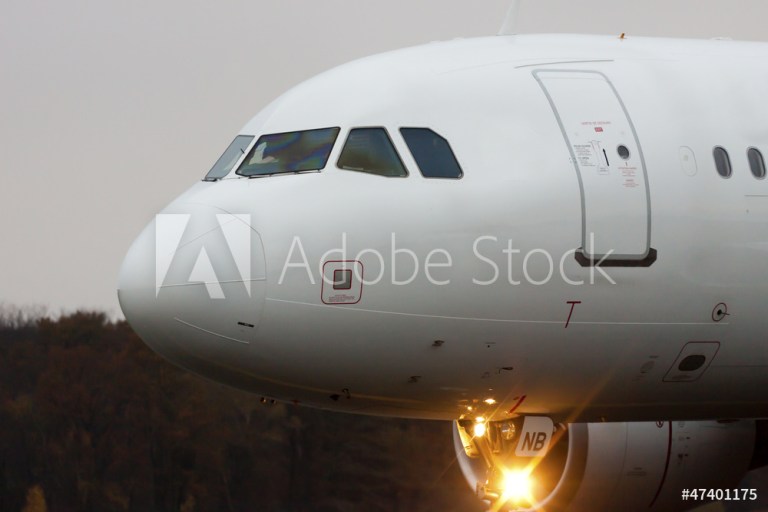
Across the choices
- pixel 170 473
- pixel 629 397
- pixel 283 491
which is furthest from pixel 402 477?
pixel 629 397

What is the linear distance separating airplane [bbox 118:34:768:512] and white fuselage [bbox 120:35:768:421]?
0.02 m

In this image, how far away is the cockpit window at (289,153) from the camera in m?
11.5

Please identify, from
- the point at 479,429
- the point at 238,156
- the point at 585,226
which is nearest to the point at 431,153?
the point at 585,226

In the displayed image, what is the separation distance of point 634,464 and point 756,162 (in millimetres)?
3573

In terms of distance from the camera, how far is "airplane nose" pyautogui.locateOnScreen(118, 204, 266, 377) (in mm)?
10977

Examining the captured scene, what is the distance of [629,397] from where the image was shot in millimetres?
12367

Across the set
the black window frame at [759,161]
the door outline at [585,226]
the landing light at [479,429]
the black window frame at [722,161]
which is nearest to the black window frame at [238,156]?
the door outline at [585,226]

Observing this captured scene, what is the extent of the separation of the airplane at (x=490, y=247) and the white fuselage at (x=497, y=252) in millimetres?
17

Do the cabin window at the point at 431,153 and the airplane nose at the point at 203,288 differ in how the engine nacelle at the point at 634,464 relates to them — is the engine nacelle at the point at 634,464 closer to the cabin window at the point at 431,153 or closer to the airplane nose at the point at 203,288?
the cabin window at the point at 431,153

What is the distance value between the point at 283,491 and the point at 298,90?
13173mm

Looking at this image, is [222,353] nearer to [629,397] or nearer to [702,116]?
[629,397]

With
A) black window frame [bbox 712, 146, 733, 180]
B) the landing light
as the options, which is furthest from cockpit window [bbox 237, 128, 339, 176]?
black window frame [bbox 712, 146, 733, 180]

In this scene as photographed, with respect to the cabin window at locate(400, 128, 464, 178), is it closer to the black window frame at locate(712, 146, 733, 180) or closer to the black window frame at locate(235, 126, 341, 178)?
the black window frame at locate(235, 126, 341, 178)

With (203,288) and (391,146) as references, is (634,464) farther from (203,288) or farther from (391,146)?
(203,288)
